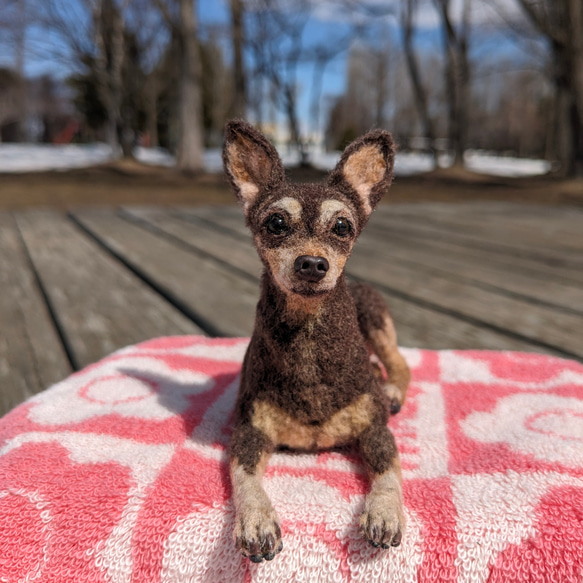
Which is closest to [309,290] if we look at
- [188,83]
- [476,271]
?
[476,271]

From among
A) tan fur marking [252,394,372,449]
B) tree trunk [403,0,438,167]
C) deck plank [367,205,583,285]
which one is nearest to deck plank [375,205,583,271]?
deck plank [367,205,583,285]

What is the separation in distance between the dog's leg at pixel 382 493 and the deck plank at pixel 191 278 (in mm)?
1248

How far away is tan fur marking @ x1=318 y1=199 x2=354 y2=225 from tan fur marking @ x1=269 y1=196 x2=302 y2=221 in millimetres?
43

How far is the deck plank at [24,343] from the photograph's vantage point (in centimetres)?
176

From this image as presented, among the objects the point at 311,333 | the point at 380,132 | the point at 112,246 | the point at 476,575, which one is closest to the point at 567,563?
the point at 476,575

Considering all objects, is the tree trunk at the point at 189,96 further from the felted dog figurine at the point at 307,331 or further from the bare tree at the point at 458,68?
the felted dog figurine at the point at 307,331

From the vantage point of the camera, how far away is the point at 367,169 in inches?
46.1

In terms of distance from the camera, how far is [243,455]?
1.06 m

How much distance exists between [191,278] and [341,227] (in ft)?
6.93

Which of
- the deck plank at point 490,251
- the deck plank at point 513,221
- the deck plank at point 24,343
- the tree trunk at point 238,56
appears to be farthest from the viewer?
the tree trunk at point 238,56

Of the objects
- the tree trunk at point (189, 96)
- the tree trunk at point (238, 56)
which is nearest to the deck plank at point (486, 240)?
the tree trunk at point (189, 96)

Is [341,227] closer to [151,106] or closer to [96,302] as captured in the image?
[96,302]

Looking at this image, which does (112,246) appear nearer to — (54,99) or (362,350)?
(362,350)

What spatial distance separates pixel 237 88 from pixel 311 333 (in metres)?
15.1
